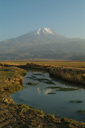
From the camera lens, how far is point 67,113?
Result: 34.9 feet

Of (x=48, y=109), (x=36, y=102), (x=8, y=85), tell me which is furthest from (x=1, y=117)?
(x=8, y=85)

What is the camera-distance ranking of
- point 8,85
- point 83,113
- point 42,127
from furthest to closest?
point 8,85 < point 83,113 < point 42,127

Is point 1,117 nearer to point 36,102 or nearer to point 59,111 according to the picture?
point 59,111

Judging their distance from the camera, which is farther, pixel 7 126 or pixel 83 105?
pixel 83 105

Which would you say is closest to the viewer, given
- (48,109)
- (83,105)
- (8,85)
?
(48,109)

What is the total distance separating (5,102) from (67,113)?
174 inches

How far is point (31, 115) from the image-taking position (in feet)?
28.7

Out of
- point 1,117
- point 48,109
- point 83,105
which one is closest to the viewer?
point 1,117

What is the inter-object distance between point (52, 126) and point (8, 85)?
11295 millimetres

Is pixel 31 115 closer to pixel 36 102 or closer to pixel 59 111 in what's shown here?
pixel 59 111

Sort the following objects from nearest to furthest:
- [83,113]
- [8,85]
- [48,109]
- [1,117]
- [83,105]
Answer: [1,117] < [83,113] < [48,109] < [83,105] < [8,85]

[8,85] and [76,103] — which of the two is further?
[8,85]

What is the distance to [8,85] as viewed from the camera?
1769 centimetres

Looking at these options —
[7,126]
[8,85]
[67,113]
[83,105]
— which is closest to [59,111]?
[67,113]
